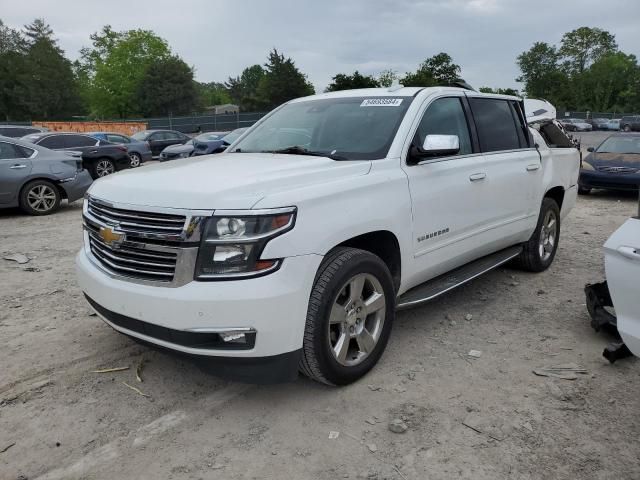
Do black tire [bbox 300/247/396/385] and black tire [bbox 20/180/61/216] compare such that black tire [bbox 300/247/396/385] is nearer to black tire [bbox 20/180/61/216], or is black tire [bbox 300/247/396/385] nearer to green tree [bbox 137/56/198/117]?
black tire [bbox 20/180/61/216]

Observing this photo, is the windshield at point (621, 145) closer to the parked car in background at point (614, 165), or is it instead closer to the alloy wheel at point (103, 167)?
the parked car in background at point (614, 165)

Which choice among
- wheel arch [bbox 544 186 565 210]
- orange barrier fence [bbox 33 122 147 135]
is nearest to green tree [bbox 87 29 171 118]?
orange barrier fence [bbox 33 122 147 135]

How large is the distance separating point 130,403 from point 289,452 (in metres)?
1.10

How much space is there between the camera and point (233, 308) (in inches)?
105

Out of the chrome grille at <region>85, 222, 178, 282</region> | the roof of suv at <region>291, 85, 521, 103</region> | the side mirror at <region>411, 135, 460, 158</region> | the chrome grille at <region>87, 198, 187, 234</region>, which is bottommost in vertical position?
the chrome grille at <region>85, 222, 178, 282</region>

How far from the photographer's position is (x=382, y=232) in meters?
3.47

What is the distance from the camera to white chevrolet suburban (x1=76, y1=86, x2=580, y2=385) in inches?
107

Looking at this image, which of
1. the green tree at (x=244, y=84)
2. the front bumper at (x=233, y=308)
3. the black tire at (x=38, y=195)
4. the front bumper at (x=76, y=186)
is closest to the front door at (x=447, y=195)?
the front bumper at (x=233, y=308)

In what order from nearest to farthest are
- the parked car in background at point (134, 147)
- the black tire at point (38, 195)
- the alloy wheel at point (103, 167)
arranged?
the black tire at point (38, 195) < the alloy wheel at point (103, 167) < the parked car in background at point (134, 147)

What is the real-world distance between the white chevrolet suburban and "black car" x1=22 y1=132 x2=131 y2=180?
12.0 m

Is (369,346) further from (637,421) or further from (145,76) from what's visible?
(145,76)

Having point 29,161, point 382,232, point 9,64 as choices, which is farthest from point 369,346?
point 9,64

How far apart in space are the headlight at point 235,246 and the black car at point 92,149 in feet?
44.5

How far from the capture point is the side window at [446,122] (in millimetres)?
3959
